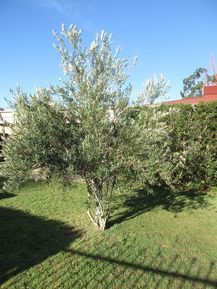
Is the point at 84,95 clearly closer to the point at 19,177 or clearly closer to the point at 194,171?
the point at 19,177

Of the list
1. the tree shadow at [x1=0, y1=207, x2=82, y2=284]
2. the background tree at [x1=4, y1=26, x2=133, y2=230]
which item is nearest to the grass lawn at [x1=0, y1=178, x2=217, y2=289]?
the tree shadow at [x1=0, y1=207, x2=82, y2=284]

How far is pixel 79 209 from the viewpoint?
384 inches

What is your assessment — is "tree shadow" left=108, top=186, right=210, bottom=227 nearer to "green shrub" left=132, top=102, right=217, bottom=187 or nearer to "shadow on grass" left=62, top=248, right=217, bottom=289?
"green shrub" left=132, top=102, right=217, bottom=187

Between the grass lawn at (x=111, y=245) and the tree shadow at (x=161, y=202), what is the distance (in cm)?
3

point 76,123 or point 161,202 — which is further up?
point 76,123

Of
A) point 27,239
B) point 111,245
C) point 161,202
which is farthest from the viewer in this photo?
point 161,202

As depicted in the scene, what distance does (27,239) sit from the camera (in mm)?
7293

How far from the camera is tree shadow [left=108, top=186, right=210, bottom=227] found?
9.47m

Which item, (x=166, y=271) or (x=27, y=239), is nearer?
(x=166, y=271)

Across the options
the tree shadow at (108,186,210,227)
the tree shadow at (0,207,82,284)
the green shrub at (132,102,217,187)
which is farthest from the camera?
the green shrub at (132,102,217,187)

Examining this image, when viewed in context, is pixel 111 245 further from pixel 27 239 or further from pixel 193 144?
pixel 193 144

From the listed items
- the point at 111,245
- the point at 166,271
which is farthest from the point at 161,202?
the point at 166,271

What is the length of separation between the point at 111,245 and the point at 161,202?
4230 millimetres

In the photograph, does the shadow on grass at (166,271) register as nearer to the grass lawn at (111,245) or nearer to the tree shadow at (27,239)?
the grass lawn at (111,245)
